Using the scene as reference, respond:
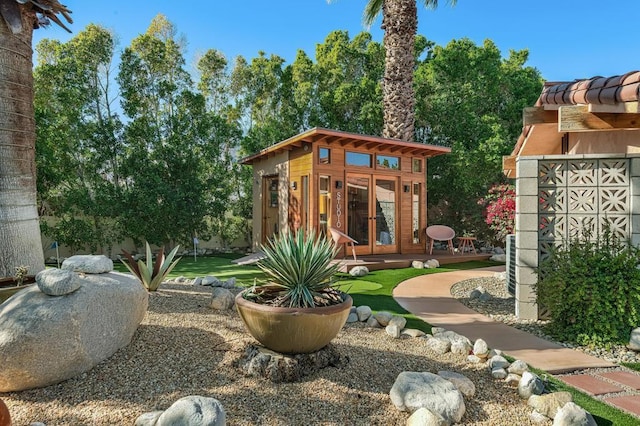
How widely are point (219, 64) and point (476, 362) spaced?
18902mm

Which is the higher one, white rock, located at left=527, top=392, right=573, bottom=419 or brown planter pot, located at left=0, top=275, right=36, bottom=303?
brown planter pot, located at left=0, top=275, right=36, bottom=303

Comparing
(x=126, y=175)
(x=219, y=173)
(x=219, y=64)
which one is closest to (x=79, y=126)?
(x=126, y=175)

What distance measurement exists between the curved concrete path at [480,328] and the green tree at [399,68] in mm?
7310

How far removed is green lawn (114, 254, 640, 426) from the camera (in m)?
3.03

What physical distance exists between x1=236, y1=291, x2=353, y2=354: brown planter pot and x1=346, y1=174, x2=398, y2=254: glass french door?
833 centimetres

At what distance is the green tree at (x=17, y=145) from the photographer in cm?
467

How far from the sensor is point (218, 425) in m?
2.31

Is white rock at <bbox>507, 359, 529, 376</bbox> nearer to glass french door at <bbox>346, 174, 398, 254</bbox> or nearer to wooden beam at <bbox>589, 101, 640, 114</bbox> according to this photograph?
wooden beam at <bbox>589, 101, 640, 114</bbox>

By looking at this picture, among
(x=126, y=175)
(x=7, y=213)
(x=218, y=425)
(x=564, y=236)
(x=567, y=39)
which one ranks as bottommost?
(x=218, y=425)

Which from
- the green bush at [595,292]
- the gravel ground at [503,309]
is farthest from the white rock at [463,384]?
the green bush at [595,292]

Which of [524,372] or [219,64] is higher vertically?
[219,64]

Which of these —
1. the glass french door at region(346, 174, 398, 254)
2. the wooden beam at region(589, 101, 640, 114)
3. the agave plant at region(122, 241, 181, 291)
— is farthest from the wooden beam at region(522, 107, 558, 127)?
the glass french door at region(346, 174, 398, 254)

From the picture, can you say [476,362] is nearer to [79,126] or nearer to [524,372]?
[524,372]

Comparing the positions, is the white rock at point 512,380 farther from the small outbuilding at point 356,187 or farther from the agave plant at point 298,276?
the small outbuilding at point 356,187
